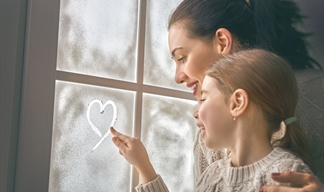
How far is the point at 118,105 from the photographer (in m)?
0.99

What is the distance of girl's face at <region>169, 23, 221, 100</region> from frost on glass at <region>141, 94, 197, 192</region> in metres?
0.15

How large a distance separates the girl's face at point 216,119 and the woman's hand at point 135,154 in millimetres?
185

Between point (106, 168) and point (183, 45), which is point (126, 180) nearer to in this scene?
point (106, 168)

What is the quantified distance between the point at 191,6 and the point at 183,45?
0.11 meters

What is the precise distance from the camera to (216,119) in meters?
0.75

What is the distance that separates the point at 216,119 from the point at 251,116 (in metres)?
0.06

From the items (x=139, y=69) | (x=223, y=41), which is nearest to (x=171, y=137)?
(x=139, y=69)

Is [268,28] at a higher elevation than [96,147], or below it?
higher

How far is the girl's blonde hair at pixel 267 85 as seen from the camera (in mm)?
739

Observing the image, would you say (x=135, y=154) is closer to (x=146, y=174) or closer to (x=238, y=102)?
(x=146, y=174)

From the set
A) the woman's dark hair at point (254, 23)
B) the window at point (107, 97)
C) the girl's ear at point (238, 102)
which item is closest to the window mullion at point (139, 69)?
the window at point (107, 97)

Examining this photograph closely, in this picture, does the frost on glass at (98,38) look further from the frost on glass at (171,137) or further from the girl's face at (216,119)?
the girl's face at (216,119)

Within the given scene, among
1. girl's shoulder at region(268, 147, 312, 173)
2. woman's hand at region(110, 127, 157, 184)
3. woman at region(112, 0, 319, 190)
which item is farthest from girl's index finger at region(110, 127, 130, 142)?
girl's shoulder at region(268, 147, 312, 173)

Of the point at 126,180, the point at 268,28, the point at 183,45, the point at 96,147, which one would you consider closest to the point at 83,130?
the point at 96,147
